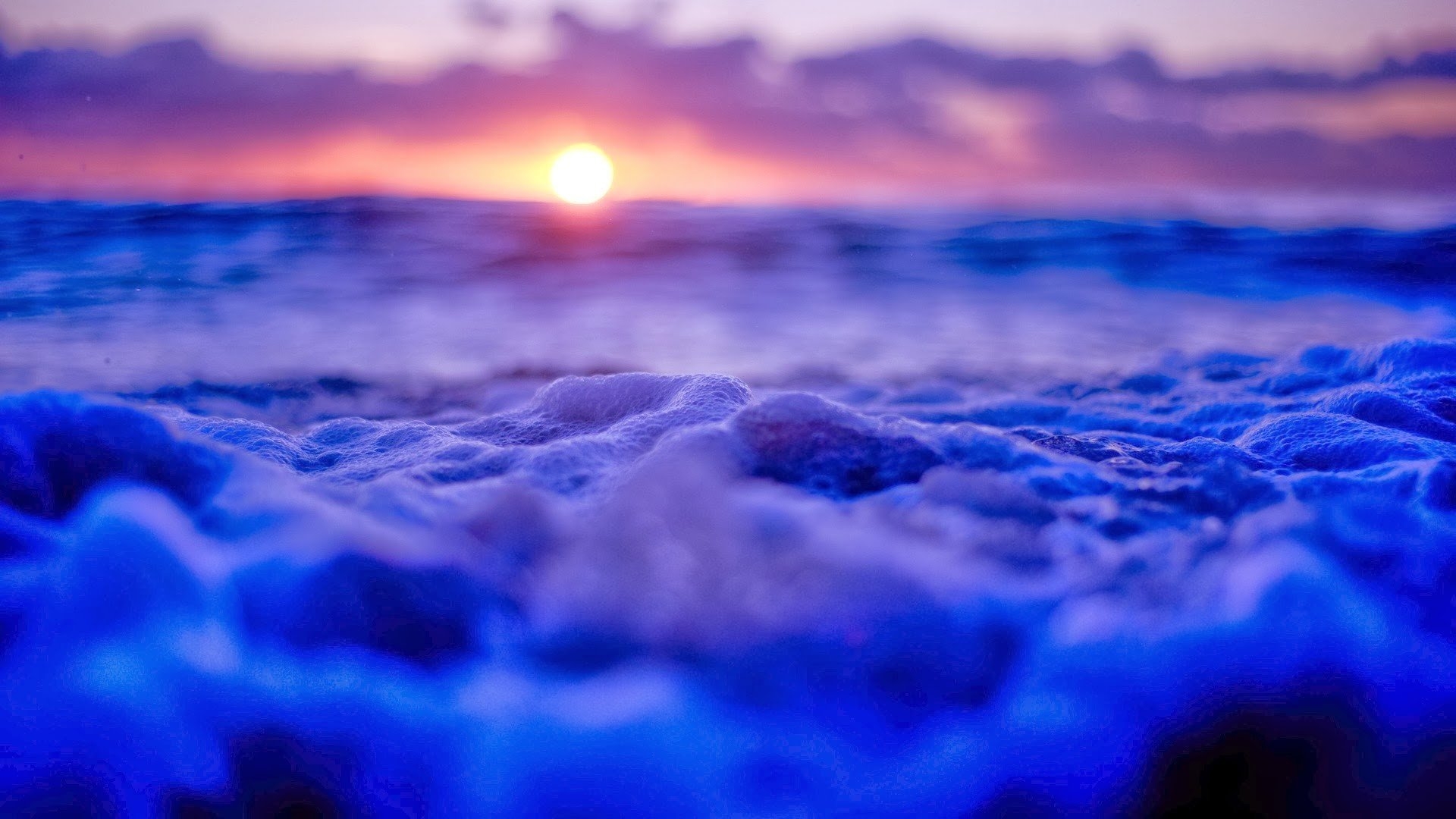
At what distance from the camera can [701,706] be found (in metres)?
1.40

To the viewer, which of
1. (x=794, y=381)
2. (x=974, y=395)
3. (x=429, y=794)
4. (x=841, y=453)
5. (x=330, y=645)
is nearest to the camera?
(x=429, y=794)

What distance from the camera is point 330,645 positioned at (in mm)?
1477

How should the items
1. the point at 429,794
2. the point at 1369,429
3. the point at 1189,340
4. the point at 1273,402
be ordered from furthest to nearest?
the point at 1189,340, the point at 1273,402, the point at 1369,429, the point at 429,794

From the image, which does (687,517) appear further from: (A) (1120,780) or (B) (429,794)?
(A) (1120,780)

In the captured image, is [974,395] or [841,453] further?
[974,395]

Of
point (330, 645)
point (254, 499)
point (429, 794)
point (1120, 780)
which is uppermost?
point (254, 499)

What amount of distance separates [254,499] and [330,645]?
0.36m

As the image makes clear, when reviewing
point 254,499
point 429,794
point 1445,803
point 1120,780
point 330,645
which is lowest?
point 1445,803

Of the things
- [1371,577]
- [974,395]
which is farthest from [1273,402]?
[1371,577]

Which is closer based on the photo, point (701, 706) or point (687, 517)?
point (701, 706)

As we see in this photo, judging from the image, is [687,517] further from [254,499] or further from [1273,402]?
[1273,402]

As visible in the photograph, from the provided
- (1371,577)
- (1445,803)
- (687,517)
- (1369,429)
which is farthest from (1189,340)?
(687,517)

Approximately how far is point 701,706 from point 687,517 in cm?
38

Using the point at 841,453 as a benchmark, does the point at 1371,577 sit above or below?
below
